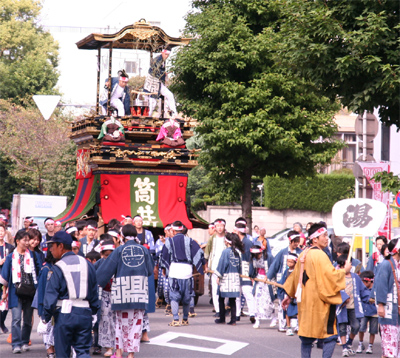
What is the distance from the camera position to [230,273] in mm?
12688

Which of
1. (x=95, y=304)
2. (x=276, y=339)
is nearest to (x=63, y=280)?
(x=95, y=304)

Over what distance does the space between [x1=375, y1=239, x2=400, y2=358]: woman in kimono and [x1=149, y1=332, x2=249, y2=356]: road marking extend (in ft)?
7.19

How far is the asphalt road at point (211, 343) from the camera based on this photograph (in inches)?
377

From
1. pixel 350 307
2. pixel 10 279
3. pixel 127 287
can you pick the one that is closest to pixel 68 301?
pixel 127 287

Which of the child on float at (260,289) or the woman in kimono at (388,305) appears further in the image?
the child on float at (260,289)

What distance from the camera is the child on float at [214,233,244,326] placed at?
12.6 m

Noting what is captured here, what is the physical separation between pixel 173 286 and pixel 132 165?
5.84m

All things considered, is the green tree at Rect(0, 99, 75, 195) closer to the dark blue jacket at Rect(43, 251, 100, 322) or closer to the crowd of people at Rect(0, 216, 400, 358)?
the crowd of people at Rect(0, 216, 400, 358)

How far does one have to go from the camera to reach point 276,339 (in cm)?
1116

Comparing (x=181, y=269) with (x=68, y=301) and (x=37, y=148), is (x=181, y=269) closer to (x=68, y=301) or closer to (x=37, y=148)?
(x=68, y=301)

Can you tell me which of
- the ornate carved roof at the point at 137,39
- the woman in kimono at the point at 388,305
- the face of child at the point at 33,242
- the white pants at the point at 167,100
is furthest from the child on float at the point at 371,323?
the ornate carved roof at the point at 137,39

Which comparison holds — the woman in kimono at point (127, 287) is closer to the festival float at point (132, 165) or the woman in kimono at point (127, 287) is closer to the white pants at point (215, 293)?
the white pants at point (215, 293)

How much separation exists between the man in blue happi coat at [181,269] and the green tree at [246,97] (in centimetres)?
697

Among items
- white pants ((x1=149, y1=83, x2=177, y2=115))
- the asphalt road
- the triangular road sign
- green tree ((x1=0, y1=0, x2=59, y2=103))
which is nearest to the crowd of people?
the asphalt road
